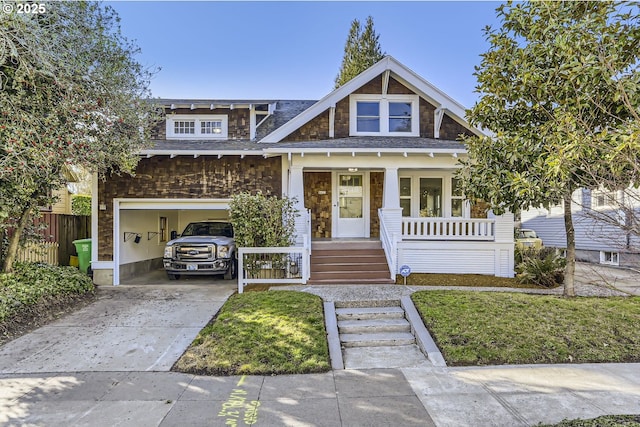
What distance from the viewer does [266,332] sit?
19.3 ft

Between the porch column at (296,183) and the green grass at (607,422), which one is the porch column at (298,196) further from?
the green grass at (607,422)

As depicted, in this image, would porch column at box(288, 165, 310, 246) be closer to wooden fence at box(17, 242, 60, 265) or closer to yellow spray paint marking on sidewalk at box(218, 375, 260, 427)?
yellow spray paint marking on sidewalk at box(218, 375, 260, 427)

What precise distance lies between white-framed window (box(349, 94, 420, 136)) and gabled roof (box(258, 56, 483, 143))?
0.41m

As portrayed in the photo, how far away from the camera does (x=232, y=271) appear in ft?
37.3

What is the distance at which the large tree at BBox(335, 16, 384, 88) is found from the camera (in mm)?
27531

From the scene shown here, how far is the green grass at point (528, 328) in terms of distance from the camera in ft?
17.4

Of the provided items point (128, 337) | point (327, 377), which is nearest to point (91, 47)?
point (128, 337)

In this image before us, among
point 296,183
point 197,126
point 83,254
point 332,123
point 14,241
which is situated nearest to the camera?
point 14,241

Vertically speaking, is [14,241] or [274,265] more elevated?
[14,241]

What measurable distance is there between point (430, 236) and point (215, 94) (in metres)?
9.85


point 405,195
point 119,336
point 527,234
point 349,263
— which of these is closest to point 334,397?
point 119,336

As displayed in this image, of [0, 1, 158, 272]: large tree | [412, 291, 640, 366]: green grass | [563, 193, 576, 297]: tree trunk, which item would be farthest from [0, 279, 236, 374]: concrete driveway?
[563, 193, 576, 297]: tree trunk

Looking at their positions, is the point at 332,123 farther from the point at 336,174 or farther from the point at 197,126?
the point at 197,126

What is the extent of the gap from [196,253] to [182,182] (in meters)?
2.18
